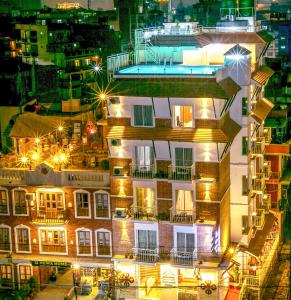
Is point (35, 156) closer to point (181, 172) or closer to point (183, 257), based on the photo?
point (181, 172)

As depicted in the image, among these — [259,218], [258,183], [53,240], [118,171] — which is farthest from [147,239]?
[258,183]

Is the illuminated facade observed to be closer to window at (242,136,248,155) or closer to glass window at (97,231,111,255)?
window at (242,136,248,155)

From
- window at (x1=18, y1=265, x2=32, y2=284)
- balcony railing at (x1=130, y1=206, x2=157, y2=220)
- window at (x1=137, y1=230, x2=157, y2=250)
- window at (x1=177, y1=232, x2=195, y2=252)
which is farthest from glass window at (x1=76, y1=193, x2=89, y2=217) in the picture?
window at (x1=177, y1=232, x2=195, y2=252)

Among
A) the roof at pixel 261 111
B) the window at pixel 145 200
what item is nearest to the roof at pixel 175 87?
the roof at pixel 261 111

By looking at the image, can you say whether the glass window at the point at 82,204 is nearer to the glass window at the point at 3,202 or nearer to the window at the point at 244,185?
the glass window at the point at 3,202

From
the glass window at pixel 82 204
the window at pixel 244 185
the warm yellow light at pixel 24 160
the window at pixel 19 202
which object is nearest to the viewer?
the glass window at pixel 82 204
